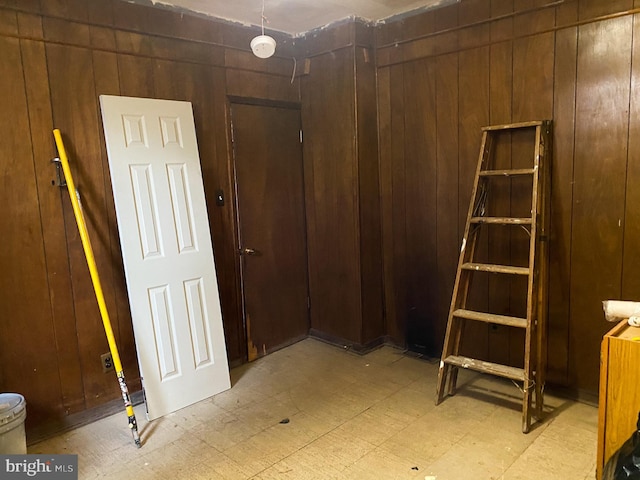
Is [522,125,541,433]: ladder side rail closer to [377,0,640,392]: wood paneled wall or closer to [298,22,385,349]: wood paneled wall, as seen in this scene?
[377,0,640,392]: wood paneled wall

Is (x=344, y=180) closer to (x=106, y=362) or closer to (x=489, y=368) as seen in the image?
(x=489, y=368)

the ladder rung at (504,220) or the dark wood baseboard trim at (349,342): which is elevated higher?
the ladder rung at (504,220)

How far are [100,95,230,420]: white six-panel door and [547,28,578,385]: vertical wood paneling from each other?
2.11 metres

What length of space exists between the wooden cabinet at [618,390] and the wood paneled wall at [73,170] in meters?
2.56

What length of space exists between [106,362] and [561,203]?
9.47ft

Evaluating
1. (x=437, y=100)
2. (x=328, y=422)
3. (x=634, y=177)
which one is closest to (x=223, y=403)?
(x=328, y=422)

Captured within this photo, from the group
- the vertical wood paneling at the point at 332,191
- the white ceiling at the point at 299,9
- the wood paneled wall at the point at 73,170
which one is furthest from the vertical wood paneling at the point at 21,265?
the vertical wood paneling at the point at 332,191

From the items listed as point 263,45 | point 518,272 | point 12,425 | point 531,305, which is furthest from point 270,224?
point 12,425

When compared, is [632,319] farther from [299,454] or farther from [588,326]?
[299,454]

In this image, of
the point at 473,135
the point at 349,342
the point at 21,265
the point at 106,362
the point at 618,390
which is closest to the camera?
the point at 618,390

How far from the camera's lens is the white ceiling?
301 cm

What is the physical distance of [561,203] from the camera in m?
2.74

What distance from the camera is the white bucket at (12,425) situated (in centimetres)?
215

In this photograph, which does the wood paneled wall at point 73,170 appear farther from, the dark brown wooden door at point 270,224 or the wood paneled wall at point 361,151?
the dark brown wooden door at point 270,224
